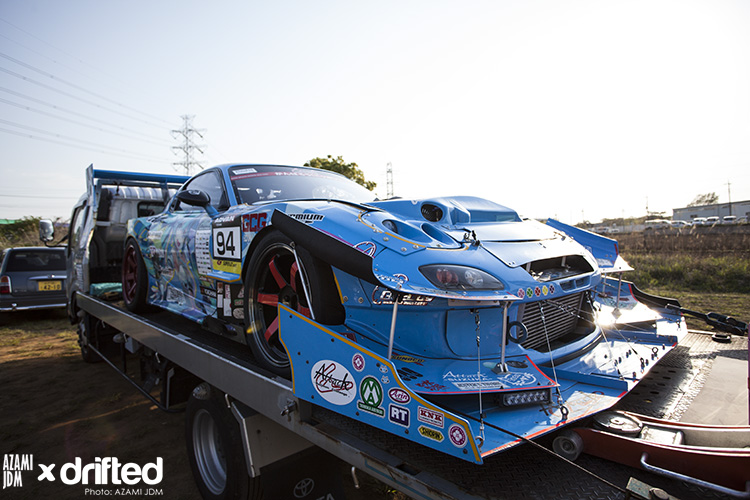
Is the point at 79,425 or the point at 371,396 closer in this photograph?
the point at 371,396

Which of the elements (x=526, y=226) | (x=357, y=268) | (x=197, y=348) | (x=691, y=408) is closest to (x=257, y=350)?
(x=197, y=348)

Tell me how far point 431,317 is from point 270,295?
109 cm

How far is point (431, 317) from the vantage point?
1.94 metres

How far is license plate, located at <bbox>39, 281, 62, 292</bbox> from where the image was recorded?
30.2ft

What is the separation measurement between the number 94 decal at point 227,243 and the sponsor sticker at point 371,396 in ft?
4.72

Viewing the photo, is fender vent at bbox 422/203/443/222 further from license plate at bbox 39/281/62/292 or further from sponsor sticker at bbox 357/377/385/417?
license plate at bbox 39/281/62/292

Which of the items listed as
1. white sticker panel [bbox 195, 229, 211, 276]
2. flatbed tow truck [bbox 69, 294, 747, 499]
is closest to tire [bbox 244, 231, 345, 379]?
flatbed tow truck [bbox 69, 294, 747, 499]

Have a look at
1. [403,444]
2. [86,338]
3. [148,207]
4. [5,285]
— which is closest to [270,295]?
[403,444]

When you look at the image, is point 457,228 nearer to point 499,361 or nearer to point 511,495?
point 499,361

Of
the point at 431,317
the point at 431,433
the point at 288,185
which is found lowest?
the point at 431,433

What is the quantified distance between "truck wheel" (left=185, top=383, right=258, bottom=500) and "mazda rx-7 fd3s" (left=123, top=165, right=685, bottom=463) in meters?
0.43

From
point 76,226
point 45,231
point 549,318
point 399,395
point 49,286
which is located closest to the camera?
point 399,395

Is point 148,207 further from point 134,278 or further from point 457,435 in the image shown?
point 457,435

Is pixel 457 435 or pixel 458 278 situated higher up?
pixel 458 278
